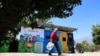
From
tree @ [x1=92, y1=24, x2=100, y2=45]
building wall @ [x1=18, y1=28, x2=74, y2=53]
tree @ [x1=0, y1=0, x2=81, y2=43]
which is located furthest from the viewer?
tree @ [x1=92, y1=24, x2=100, y2=45]

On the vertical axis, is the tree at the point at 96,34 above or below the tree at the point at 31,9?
above

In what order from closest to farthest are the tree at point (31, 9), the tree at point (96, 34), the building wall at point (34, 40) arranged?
the tree at point (31, 9)
the building wall at point (34, 40)
the tree at point (96, 34)

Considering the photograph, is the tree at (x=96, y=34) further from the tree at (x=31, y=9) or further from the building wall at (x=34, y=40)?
the tree at (x=31, y=9)

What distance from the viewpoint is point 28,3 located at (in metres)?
9.80

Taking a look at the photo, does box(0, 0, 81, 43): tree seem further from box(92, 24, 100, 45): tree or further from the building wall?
box(92, 24, 100, 45): tree

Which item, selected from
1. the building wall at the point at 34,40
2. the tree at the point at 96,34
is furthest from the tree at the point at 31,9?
the tree at the point at 96,34

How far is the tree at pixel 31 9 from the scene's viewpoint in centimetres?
966

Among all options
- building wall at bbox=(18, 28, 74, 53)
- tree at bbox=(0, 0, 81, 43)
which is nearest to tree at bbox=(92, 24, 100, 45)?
building wall at bbox=(18, 28, 74, 53)

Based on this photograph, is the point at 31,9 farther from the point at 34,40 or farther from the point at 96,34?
the point at 96,34

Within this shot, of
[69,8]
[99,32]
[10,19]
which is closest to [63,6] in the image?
[69,8]

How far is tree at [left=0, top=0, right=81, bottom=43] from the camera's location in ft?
31.7

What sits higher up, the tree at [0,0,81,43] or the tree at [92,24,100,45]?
the tree at [92,24,100,45]

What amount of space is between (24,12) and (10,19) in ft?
2.94

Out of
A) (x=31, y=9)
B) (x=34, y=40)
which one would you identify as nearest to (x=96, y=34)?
(x=34, y=40)
